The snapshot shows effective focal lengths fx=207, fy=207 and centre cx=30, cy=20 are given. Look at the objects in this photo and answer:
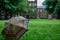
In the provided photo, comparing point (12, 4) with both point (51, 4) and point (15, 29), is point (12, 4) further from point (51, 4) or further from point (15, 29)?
point (15, 29)

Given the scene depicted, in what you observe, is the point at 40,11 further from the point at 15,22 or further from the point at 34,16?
the point at 15,22

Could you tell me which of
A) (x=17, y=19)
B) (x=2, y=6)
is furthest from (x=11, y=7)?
(x=17, y=19)

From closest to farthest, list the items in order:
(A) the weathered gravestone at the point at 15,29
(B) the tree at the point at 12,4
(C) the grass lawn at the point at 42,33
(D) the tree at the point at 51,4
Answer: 1. (A) the weathered gravestone at the point at 15,29
2. (C) the grass lawn at the point at 42,33
3. (B) the tree at the point at 12,4
4. (D) the tree at the point at 51,4

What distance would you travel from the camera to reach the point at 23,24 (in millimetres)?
2396

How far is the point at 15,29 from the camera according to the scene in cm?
232

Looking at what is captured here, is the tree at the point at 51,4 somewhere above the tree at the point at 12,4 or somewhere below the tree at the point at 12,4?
below

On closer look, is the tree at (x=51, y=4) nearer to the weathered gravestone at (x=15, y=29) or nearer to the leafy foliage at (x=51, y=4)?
the leafy foliage at (x=51, y=4)

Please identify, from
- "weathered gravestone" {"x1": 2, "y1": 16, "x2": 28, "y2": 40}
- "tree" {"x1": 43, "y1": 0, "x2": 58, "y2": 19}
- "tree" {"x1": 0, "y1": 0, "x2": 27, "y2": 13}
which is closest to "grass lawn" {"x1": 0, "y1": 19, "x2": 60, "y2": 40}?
"weathered gravestone" {"x1": 2, "y1": 16, "x2": 28, "y2": 40}

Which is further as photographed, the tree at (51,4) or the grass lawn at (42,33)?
the tree at (51,4)

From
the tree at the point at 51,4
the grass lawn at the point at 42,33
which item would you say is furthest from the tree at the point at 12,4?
the grass lawn at the point at 42,33

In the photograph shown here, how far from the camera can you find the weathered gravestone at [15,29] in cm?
229

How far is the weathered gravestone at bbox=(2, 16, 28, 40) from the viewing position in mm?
2289

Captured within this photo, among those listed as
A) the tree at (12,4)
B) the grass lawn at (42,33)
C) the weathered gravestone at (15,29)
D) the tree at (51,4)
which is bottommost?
the tree at (51,4)

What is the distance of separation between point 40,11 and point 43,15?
2.95 meters
